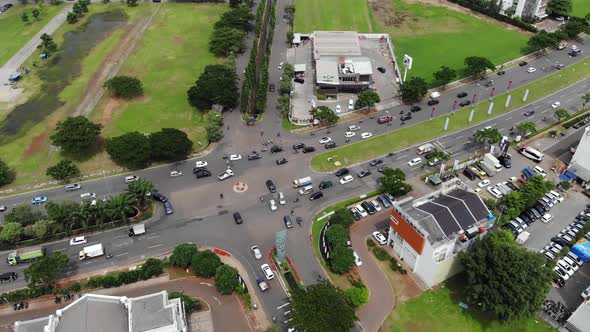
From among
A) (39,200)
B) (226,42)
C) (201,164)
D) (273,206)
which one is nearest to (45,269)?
(39,200)

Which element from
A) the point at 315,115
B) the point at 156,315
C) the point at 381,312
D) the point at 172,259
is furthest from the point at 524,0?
the point at 156,315

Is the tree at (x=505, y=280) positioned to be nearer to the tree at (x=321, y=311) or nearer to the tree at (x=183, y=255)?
the tree at (x=321, y=311)

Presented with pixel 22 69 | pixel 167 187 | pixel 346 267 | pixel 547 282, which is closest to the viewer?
pixel 547 282

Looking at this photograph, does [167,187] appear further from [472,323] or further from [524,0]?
[524,0]

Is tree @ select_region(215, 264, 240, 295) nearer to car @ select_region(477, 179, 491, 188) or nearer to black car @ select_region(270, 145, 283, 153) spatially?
black car @ select_region(270, 145, 283, 153)

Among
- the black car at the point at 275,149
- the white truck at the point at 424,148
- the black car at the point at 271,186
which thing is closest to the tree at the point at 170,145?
the black car at the point at 275,149
